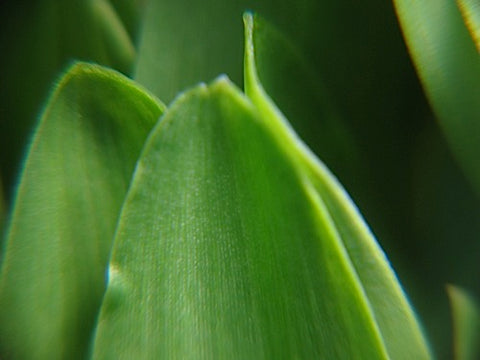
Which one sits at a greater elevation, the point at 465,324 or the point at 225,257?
the point at 225,257

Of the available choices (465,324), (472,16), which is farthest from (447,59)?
(465,324)

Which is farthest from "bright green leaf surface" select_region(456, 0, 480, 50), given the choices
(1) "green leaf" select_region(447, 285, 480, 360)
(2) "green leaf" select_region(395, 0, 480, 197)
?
(1) "green leaf" select_region(447, 285, 480, 360)

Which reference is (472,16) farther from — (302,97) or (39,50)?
(39,50)

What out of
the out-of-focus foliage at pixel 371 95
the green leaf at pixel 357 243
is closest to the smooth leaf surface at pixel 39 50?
the out-of-focus foliage at pixel 371 95

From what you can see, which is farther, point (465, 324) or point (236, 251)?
point (465, 324)

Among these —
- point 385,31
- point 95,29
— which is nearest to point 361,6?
point 385,31
